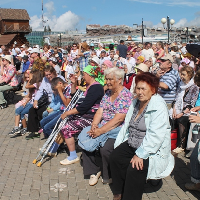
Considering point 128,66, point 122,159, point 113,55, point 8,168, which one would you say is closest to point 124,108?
point 122,159

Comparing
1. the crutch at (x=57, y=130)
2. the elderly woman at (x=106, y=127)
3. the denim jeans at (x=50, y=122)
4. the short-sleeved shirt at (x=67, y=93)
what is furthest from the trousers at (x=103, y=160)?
the short-sleeved shirt at (x=67, y=93)

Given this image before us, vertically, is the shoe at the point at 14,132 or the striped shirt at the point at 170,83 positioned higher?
the striped shirt at the point at 170,83

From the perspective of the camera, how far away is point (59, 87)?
512 cm

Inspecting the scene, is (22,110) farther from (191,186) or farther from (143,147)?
(191,186)

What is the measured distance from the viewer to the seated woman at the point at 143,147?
3.16 meters

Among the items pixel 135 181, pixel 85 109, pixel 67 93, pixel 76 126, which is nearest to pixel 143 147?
pixel 135 181

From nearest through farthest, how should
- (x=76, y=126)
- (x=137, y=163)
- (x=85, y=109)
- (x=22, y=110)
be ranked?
(x=137, y=163) → (x=85, y=109) → (x=76, y=126) → (x=22, y=110)

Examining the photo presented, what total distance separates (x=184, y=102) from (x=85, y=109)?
1.81 m

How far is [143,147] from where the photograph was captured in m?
3.16

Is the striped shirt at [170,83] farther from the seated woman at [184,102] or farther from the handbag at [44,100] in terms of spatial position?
the handbag at [44,100]

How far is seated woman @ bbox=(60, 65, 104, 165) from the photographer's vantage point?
4.46 meters

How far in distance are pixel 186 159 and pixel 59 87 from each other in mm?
2689

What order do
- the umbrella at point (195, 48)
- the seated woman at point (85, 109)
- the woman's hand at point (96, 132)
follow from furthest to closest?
the umbrella at point (195, 48) < the seated woman at point (85, 109) < the woman's hand at point (96, 132)

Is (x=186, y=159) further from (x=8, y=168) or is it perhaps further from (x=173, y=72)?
(x=8, y=168)
